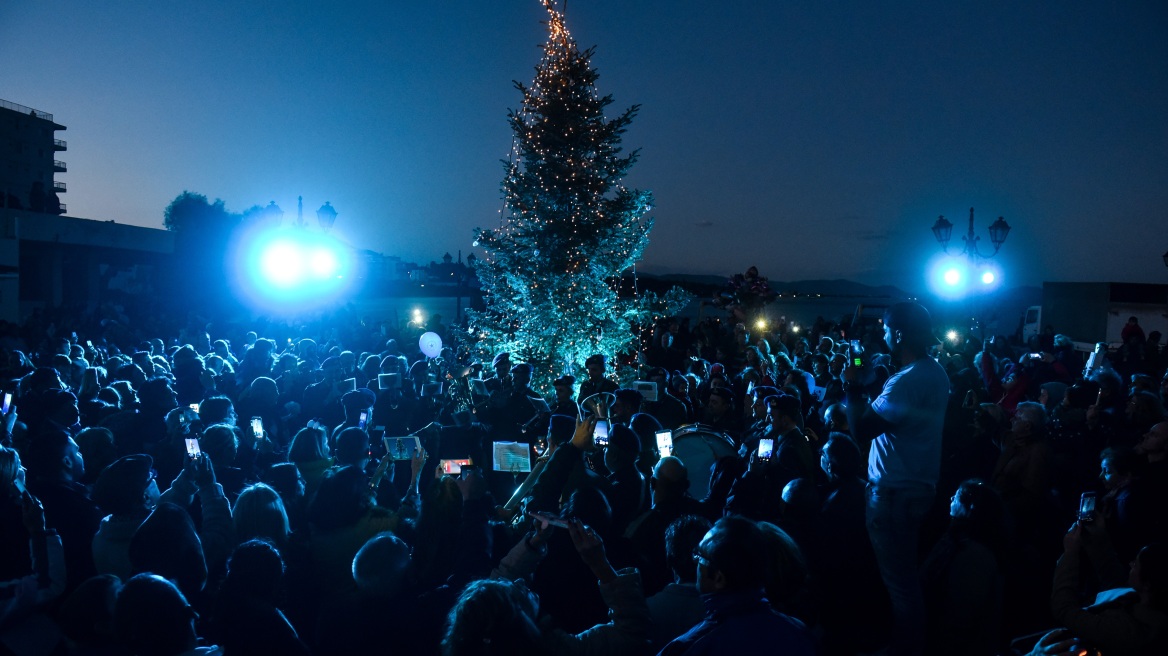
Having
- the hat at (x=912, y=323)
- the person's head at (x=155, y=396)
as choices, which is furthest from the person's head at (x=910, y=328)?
the person's head at (x=155, y=396)

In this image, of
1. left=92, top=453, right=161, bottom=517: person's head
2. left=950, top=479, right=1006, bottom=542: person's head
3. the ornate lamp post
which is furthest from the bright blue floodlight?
left=950, top=479, right=1006, bottom=542: person's head

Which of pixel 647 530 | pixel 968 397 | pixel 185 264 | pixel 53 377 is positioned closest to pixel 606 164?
pixel 968 397

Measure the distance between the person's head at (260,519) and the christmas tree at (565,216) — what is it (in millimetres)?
9847

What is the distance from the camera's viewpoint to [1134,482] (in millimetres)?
4676

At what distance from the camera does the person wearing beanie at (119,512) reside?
4.29 metres

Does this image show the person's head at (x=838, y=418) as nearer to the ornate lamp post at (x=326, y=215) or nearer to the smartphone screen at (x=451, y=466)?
the smartphone screen at (x=451, y=466)

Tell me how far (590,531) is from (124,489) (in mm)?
2969

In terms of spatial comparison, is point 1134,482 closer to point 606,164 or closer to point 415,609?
point 415,609

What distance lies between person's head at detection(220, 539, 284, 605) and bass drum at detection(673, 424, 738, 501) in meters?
4.89

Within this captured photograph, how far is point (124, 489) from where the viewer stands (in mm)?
4344

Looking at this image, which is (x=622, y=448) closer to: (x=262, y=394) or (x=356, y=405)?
(x=356, y=405)

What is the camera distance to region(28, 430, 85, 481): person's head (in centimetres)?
468

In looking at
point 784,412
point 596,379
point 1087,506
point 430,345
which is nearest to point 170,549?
point 784,412

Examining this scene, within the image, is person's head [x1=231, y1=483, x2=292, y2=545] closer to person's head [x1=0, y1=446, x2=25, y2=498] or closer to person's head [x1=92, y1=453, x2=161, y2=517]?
person's head [x1=92, y1=453, x2=161, y2=517]
